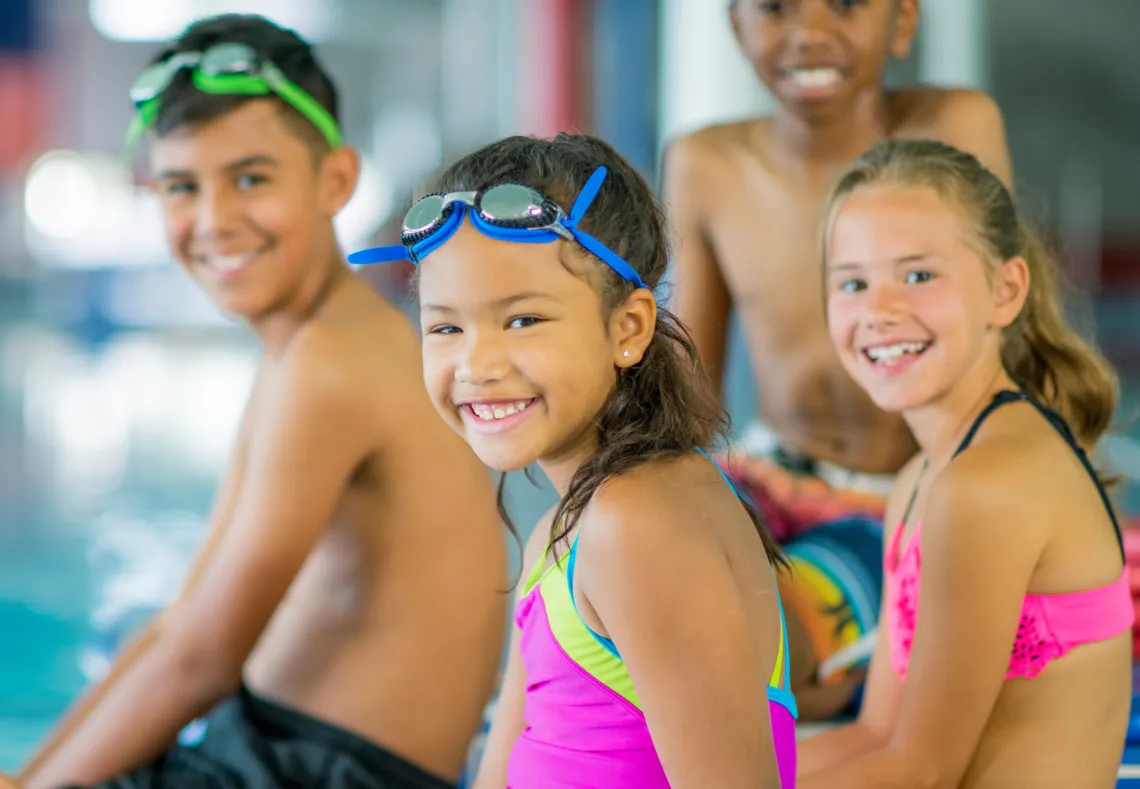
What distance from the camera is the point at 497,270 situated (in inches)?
55.2

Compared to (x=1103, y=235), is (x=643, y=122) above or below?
above

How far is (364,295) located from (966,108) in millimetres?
1249

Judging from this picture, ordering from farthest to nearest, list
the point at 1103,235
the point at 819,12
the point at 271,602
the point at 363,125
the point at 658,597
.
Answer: the point at 363,125
the point at 1103,235
the point at 819,12
the point at 271,602
the point at 658,597

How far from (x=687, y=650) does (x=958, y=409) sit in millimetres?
749

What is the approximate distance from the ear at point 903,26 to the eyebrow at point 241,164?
127 cm

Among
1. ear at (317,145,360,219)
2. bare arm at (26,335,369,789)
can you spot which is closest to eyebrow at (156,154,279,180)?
ear at (317,145,360,219)

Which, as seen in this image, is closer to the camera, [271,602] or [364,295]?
[271,602]

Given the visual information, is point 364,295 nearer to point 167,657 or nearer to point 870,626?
point 167,657

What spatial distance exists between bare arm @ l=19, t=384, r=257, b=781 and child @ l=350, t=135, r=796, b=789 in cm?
88

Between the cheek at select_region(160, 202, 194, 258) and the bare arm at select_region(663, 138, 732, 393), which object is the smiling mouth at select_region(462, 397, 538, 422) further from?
the bare arm at select_region(663, 138, 732, 393)

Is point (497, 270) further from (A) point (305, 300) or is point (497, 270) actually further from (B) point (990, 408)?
(A) point (305, 300)

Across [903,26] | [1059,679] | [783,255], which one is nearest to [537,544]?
[1059,679]

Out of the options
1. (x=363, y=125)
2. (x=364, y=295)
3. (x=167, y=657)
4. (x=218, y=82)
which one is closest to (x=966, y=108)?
(x=364, y=295)

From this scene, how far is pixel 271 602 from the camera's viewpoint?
194 cm
